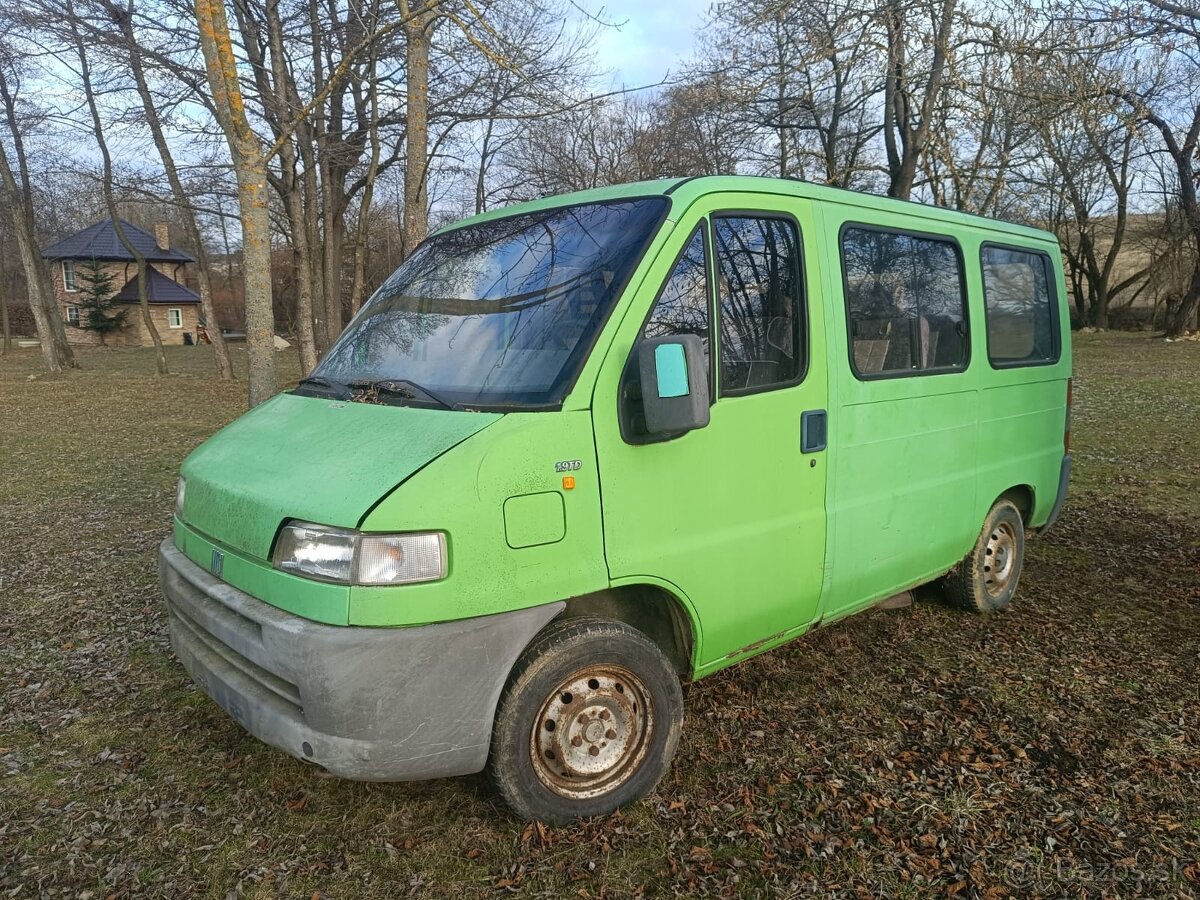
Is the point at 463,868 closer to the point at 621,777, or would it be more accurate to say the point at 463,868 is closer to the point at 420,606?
the point at 621,777

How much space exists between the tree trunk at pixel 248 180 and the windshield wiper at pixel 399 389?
5.92 metres

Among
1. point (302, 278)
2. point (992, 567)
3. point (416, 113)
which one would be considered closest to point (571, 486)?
point (992, 567)

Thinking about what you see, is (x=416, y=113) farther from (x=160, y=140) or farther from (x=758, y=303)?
(x=160, y=140)

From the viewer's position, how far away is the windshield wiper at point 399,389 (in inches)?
114

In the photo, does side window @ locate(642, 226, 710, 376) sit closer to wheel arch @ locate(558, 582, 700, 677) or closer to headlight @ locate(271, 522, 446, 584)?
wheel arch @ locate(558, 582, 700, 677)

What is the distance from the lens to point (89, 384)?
70.2ft

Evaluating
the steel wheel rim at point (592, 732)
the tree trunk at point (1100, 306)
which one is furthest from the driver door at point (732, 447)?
the tree trunk at point (1100, 306)

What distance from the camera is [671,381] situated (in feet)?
8.98

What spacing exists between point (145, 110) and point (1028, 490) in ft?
53.2

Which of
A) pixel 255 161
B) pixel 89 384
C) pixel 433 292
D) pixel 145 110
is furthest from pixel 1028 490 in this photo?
pixel 89 384

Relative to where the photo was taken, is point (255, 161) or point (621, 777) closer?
point (621, 777)

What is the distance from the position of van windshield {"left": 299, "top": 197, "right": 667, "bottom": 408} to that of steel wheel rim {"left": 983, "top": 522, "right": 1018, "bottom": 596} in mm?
3234

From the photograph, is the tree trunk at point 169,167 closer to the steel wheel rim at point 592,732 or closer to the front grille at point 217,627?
the front grille at point 217,627

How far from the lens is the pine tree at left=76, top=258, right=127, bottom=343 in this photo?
151ft
